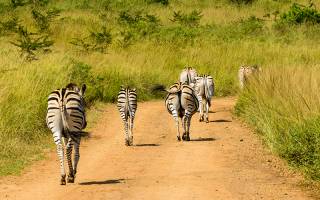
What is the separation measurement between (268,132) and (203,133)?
325cm

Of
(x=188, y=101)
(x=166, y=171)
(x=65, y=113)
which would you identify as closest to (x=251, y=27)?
(x=188, y=101)

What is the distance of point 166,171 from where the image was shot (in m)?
12.4

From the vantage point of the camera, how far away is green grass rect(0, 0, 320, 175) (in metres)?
16.2

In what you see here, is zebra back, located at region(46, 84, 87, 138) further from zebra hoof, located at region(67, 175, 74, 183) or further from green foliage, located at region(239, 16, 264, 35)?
green foliage, located at region(239, 16, 264, 35)

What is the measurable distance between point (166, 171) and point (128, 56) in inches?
721

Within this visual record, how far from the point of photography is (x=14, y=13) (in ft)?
132

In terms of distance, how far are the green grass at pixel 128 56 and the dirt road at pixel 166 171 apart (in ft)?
3.28

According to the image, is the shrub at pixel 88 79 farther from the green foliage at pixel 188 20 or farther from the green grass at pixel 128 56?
the green foliage at pixel 188 20

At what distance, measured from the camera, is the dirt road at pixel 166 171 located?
34.9 ft

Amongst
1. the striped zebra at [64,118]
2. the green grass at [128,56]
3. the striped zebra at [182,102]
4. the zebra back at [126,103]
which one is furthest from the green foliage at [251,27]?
the striped zebra at [64,118]

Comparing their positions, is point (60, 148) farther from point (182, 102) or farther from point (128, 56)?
point (128, 56)

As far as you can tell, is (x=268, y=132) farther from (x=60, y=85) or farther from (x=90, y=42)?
(x=90, y=42)

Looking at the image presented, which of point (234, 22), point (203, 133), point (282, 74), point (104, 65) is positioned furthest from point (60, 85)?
point (234, 22)

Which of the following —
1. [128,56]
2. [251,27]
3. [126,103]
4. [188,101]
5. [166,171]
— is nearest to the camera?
[166,171]
